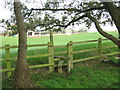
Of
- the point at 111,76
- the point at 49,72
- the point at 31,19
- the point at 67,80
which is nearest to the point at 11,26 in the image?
the point at 31,19

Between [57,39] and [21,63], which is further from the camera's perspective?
[57,39]

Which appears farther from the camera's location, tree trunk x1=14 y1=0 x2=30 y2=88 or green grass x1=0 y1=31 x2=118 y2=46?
green grass x1=0 y1=31 x2=118 y2=46

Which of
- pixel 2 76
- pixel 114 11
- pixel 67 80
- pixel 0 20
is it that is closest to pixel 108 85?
pixel 67 80

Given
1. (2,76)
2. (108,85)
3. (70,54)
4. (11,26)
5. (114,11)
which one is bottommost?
(108,85)

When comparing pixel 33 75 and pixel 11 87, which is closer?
pixel 11 87

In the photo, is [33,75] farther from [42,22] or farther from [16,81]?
[42,22]

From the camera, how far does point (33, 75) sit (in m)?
5.38

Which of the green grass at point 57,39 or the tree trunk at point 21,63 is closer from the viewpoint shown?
the tree trunk at point 21,63

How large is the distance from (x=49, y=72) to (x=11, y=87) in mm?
1874

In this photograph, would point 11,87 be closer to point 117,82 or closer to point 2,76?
point 2,76

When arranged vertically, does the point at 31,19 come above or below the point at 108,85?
above

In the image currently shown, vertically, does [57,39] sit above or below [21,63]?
above

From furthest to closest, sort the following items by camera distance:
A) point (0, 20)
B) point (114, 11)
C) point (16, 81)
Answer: point (0, 20), point (114, 11), point (16, 81)

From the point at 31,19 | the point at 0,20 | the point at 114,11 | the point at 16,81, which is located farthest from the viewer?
the point at 31,19
